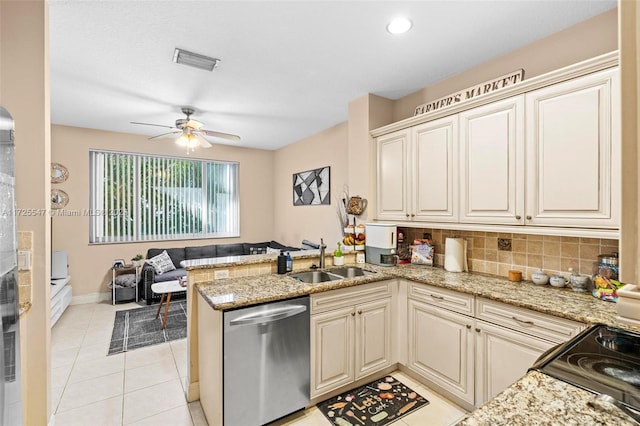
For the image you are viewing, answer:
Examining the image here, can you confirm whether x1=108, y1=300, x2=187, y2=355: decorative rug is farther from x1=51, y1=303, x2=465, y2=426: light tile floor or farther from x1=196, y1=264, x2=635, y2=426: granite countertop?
x1=196, y1=264, x2=635, y2=426: granite countertop

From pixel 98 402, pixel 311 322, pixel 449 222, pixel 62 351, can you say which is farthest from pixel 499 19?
pixel 62 351

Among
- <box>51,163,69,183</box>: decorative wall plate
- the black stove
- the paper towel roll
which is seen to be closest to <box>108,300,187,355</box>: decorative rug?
<box>51,163,69,183</box>: decorative wall plate

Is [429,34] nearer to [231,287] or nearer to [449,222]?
[449,222]

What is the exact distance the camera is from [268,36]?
2178 millimetres

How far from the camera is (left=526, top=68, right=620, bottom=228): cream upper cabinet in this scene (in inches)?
66.6

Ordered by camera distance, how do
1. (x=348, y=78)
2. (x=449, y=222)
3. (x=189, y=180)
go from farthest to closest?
1. (x=189, y=180)
2. (x=348, y=78)
3. (x=449, y=222)

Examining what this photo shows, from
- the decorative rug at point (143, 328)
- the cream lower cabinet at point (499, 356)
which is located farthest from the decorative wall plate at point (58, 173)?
the cream lower cabinet at point (499, 356)

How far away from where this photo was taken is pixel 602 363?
39.3 inches

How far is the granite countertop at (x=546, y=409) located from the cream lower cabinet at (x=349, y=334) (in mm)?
1403

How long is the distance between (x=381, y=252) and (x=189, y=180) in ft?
13.3

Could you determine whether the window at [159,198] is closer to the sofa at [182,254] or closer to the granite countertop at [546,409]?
the sofa at [182,254]

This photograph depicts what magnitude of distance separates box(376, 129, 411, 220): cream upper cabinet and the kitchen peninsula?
23.8 inches

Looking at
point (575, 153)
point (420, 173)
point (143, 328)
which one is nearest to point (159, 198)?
point (143, 328)

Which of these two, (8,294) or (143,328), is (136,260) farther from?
(8,294)
